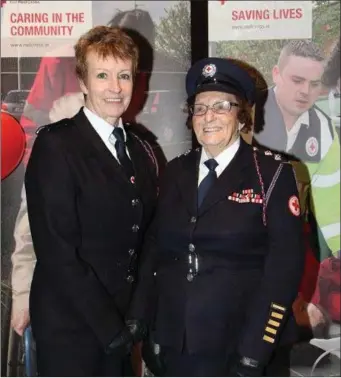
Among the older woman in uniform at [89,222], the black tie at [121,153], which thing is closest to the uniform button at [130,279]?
the older woman in uniform at [89,222]

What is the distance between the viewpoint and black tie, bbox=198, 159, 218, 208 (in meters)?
2.11

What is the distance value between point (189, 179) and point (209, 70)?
412 mm

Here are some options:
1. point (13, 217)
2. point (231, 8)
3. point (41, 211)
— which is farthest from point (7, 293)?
point (231, 8)

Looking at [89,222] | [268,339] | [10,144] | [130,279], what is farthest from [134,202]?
[10,144]

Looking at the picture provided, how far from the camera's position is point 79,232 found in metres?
2.07

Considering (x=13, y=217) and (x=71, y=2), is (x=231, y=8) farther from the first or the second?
(x=13, y=217)

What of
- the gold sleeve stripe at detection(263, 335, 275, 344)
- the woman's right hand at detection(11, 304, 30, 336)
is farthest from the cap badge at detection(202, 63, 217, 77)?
the woman's right hand at detection(11, 304, 30, 336)

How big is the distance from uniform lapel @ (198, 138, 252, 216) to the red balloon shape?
1.23 m

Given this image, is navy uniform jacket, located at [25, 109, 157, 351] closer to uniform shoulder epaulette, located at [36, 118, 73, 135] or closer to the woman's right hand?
uniform shoulder epaulette, located at [36, 118, 73, 135]

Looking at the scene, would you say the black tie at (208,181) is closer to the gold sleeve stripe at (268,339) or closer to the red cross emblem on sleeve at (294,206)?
the red cross emblem on sleeve at (294,206)

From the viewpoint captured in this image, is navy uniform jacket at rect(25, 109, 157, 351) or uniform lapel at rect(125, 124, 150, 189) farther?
uniform lapel at rect(125, 124, 150, 189)

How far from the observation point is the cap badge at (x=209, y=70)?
214 centimetres

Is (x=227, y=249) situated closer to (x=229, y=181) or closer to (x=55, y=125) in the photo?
(x=229, y=181)

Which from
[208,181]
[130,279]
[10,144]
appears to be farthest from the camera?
[10,144]
